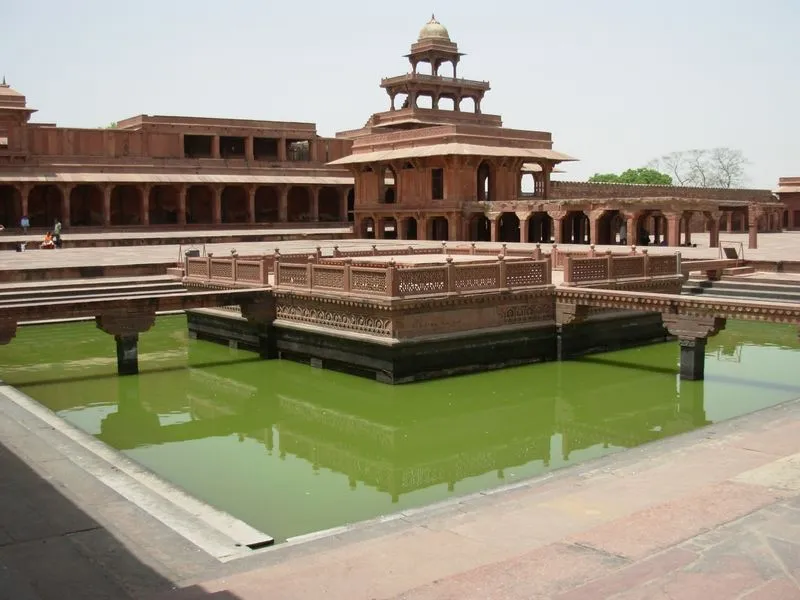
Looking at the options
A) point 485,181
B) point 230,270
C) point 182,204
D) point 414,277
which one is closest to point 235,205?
point 182,204

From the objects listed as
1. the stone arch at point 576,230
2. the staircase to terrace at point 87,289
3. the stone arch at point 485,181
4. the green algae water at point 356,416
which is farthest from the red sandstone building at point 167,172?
the green algae water at point 356,416

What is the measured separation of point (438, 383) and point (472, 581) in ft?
33.2

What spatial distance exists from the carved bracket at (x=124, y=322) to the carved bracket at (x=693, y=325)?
9.25m

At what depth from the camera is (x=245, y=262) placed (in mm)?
19156

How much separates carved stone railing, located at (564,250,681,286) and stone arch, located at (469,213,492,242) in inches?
762

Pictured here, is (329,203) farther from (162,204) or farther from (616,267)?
(616,267)

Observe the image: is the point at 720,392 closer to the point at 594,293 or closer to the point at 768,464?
the point at 594,293

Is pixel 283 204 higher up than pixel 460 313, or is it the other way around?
pixel 283 204

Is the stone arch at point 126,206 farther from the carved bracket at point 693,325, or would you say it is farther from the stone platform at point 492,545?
the stone platform at point 492,545

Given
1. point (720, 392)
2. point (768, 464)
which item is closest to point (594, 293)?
point (720, 392)

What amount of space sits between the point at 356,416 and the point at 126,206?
34589mm

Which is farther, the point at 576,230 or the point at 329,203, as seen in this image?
the point at 329,203

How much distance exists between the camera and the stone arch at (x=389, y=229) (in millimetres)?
42656

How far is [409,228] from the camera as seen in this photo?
43.7 m
